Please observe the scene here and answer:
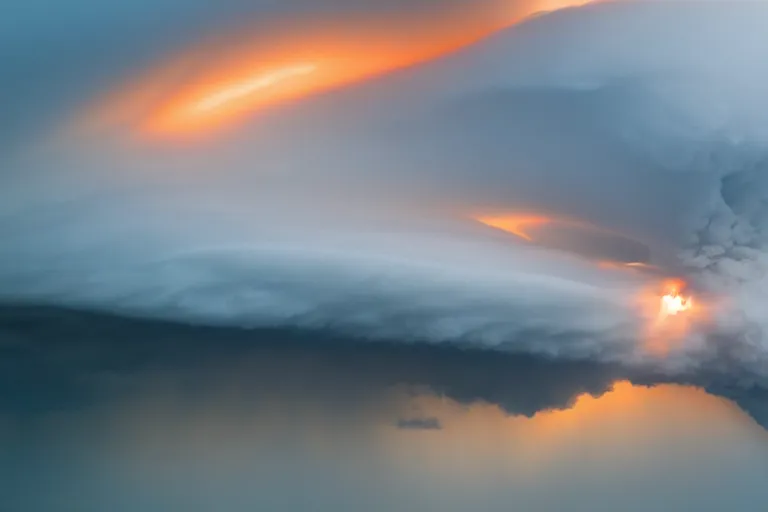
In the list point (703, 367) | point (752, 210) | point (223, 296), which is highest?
point (752, 210)

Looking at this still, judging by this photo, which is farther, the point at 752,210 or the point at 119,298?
the point at 752,210

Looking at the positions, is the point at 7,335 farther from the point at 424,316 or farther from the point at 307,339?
the point at 424,316

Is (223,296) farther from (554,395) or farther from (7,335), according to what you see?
(554,395)

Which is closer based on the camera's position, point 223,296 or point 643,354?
point 223,296

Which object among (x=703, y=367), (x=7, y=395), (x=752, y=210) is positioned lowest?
(x=7, y=395)

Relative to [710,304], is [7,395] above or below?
below

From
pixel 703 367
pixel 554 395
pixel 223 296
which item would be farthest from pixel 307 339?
pixel 703 367

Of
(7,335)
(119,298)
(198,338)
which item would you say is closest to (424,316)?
(198,338)

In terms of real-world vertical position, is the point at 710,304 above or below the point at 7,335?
above

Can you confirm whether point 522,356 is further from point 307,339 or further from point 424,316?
point 307,339
